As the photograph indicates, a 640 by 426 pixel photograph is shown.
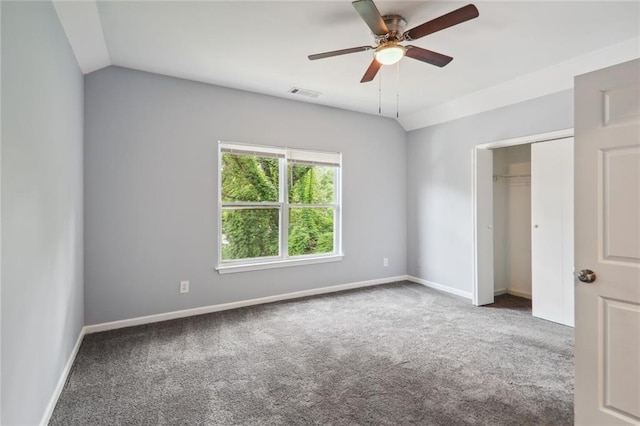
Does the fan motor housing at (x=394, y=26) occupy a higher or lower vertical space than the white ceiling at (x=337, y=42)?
lower

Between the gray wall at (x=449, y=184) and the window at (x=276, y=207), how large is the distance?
1.37 m

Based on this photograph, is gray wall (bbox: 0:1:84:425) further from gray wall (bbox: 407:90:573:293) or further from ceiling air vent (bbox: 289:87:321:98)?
gray wall (bbox: 407:90:573:293)

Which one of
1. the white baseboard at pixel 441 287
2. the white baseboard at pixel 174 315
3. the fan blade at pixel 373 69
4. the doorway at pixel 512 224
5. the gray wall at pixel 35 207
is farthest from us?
the white baseboard at pixel 441 287

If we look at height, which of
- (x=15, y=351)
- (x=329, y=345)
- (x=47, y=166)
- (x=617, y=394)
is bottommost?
(x=329, y=345)

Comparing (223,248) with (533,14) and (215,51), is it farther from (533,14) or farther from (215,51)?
(533,14)

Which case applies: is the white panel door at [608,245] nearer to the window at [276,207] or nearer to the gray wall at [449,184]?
the gray wall at [449,184]

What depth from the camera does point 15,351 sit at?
1.47 m

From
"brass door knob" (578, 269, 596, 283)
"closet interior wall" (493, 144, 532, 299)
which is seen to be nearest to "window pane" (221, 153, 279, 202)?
"closet interior wall" (493, 144, 532, 299)

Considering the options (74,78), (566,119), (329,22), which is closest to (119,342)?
(74,78)

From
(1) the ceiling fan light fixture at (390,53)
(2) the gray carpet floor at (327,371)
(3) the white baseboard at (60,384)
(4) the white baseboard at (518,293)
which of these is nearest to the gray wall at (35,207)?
(3) the white baseboard at (60,384)

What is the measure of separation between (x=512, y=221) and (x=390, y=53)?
3469mm

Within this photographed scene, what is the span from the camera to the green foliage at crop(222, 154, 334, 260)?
3.98 meters

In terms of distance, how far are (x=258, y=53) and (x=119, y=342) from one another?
9.63 ft

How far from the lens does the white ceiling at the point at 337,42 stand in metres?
2.31
